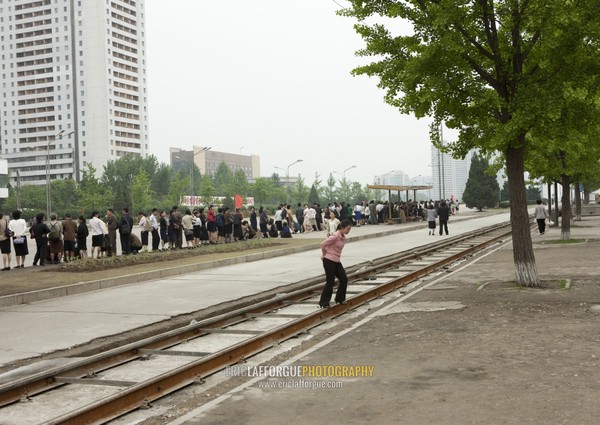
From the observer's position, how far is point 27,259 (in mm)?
23844

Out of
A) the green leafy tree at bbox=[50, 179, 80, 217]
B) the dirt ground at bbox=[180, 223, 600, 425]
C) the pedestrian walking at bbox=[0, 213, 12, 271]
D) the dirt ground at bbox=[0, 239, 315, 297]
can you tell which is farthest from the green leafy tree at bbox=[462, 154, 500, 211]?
the dirt ground at bbox=[180, 223, 600, 425]

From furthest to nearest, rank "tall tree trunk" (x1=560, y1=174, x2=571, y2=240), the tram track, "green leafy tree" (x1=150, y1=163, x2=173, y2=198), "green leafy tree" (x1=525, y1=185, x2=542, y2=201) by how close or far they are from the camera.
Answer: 1. "green leafy tree" (x1=150, y1=163, x2=173, y2=198)
2. "green leafy tree" (x1=525, y1=185, x2=542, y2=201)
3. "tall tree trunk" (x1=560, y1=174, x2=571, y2=240)
4. the tram track

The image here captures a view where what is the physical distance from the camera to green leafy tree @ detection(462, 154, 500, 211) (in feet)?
279

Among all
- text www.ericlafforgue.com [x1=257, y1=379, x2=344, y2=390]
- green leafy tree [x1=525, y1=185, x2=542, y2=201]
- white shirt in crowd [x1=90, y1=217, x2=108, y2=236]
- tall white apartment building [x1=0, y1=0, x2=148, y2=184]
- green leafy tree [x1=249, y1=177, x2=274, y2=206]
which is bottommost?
text www.ericlafforgue.com [x1=257, y1=379, x2=344, y2=390]

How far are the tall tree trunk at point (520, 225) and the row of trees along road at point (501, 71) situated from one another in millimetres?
20

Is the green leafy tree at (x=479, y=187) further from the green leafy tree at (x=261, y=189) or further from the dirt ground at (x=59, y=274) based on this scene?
the dirt ground at (x=59, y=274)

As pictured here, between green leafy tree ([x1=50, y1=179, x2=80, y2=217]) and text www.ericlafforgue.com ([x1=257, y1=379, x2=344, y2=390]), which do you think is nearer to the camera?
text www.ericlafforgue.com ([x1=257, y1=379, x2=344, y2=390])

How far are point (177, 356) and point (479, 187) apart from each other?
81274 mm

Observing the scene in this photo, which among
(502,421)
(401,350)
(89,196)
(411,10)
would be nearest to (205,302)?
(401,350)

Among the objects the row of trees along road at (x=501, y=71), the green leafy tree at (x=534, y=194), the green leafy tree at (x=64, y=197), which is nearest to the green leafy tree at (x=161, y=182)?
the green leafy tree at (x=64, y=197)

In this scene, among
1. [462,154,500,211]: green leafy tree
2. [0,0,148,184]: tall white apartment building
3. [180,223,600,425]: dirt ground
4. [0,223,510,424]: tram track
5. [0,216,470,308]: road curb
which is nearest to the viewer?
[180,223,600,425]: dirt ground

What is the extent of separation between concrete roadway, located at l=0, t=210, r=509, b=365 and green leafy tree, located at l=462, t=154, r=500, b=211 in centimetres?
6880

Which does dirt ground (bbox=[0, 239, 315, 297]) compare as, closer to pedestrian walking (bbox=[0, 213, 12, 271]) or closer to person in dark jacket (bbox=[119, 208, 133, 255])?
pedestrian walking (bbox=[0, 213, 12, 271])

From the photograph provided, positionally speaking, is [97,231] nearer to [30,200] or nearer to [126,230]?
[126,230]
